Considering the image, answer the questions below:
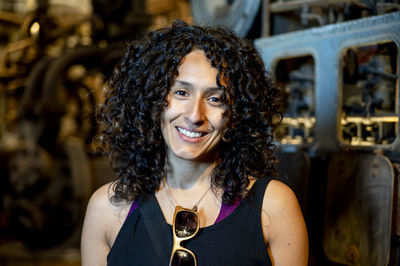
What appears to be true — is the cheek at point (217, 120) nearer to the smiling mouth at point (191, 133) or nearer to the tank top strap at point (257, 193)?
the smiling mouth at point (191, 133)

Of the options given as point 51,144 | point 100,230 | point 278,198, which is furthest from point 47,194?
point 278,198

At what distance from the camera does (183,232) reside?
1.37 metres

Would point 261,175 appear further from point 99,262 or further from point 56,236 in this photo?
point 56,236

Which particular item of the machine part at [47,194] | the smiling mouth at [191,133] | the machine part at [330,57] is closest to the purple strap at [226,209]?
the smiling mouth at [191,133]

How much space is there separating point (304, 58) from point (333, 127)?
0.66 metres

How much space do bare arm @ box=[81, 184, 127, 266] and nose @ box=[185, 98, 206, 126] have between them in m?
0.43

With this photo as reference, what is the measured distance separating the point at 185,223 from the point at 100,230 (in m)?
0.34

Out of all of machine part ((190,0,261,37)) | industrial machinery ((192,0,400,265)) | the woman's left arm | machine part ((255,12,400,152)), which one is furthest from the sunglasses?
machine part ((190,0,261,37))

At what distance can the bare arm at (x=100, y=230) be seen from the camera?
1.52 meters

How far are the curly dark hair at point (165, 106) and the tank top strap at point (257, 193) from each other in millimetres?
32

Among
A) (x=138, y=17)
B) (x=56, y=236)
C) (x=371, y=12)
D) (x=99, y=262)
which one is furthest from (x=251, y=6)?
(x=56, y=236)

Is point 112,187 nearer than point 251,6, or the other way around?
point 112,187

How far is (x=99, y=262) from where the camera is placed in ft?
5.03

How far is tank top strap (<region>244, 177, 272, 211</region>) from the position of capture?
1399mm
